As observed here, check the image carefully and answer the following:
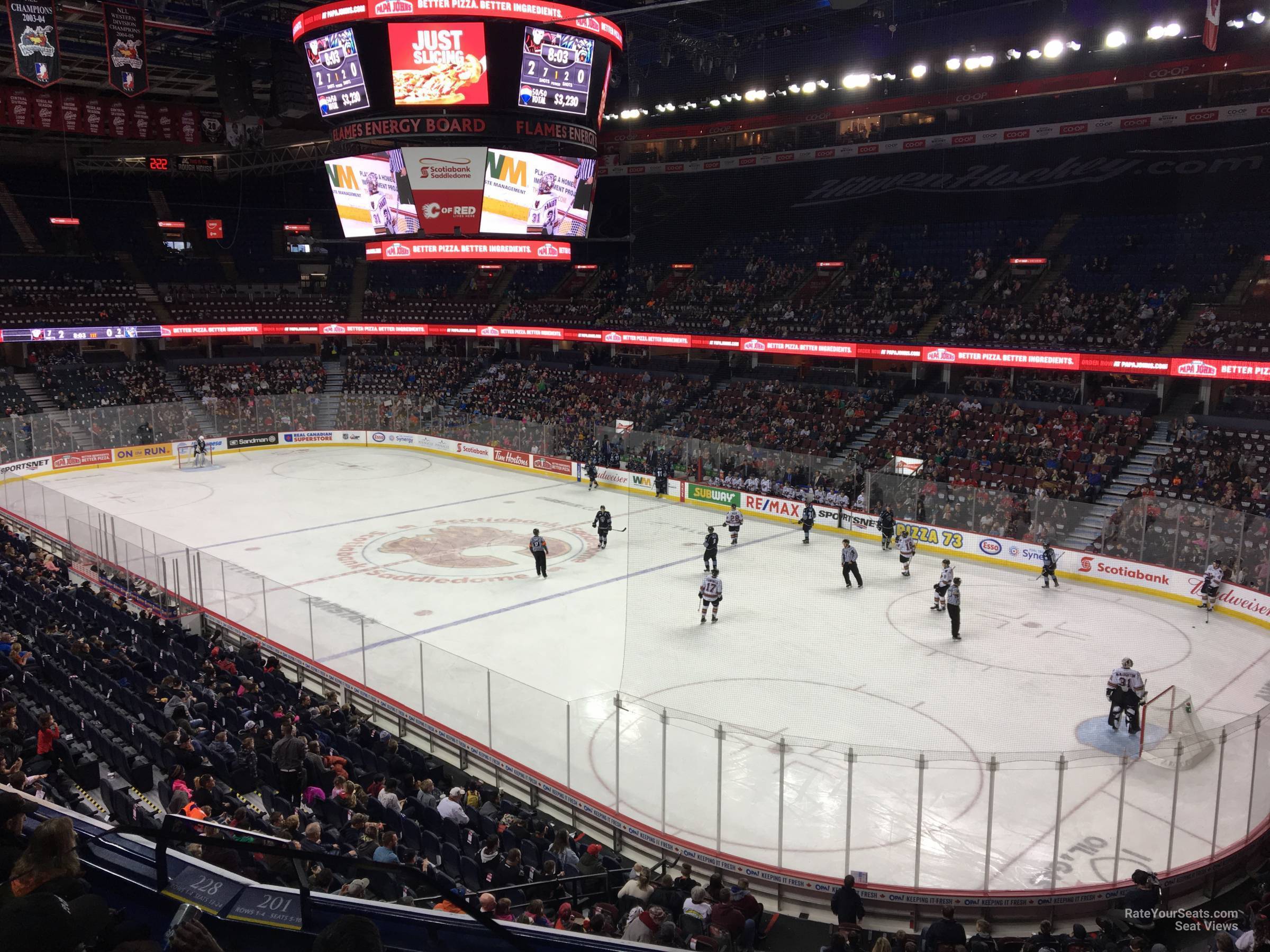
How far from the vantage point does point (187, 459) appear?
3762cm

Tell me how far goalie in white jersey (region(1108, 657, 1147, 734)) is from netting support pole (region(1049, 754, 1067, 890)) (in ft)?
13.4

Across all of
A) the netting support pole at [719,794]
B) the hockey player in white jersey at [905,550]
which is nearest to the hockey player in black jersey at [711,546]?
the hockey player in white jersey at [905,550]

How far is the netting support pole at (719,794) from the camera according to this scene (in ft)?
31.8

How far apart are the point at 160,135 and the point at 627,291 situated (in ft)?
66.2

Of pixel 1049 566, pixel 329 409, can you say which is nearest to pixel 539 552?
pixel 1049 566

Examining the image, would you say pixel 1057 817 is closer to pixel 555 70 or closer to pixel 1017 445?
pixel 555 70

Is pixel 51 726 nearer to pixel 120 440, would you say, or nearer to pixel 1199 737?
pixel 1199 737

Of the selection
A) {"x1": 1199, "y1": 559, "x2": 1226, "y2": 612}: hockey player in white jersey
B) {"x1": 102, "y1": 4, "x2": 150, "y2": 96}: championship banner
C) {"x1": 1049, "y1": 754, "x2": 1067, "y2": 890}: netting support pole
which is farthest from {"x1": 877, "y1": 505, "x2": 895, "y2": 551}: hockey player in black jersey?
{"x1": 102, "y1": 4, "x2": 150, "y2": 96}: championship banner

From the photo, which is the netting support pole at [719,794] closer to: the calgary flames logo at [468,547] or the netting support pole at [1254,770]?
the netting support pole at [1254,770]

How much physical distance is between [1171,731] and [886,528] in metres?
12.0

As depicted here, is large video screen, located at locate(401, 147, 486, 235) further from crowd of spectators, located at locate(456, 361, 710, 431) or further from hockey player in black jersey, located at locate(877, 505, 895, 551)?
crowd of spectators, located at locate(456, 361, 710, 431)

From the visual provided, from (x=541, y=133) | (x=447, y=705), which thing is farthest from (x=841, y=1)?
(x=447, y=705)

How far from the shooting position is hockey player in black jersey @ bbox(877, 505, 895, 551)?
24.5 metres

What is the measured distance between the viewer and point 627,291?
43.2 m
